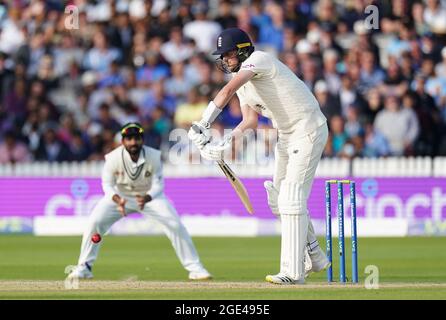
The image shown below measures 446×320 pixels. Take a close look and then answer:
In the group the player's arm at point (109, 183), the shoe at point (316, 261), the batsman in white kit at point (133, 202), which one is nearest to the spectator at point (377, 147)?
the batsman in white kit at point (133, 202)

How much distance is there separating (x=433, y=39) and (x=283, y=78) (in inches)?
377

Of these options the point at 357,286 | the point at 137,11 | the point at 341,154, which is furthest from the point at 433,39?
the point at 357,286

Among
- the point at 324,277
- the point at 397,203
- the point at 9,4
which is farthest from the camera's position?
the point at 9,4

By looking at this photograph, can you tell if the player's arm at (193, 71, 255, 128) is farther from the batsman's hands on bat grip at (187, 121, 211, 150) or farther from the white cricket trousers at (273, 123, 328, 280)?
the white cricket trousers at (273, 123, 328, 280)

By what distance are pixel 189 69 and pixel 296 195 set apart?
934 cm

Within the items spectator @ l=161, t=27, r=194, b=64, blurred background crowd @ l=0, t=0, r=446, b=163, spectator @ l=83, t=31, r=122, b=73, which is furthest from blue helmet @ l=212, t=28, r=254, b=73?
spectator @ l=83, t=31, r=122, b=73

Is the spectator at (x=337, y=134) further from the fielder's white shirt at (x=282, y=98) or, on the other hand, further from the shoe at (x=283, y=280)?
the shoe at (x=283, y=280)

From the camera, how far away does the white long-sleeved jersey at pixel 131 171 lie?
37.4ft

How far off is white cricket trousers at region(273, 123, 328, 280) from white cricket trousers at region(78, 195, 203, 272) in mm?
2037

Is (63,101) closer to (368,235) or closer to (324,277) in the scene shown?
(368,235)

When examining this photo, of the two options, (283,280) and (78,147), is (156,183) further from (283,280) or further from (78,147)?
(78,147)

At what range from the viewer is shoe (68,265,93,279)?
35.4ft

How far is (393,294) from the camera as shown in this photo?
28.0 feet

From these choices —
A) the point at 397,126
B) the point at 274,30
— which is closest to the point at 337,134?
the point at 397,126
